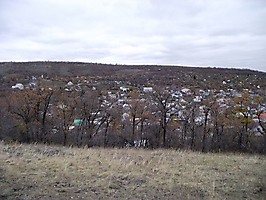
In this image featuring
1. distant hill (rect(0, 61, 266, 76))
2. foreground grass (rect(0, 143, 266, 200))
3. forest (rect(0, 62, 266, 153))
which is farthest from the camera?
distant hill (rect(0, 61, 266, 76))

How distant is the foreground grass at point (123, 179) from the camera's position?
4.43m

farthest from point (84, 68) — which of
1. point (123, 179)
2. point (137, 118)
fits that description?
point (123, 179)

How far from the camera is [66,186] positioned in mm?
4641

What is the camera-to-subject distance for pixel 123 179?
5.23 meters

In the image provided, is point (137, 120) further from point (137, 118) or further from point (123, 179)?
point (123, 179)

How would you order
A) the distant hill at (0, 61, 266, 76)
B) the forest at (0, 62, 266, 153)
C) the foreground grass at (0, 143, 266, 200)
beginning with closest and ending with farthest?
1. the foreground grass at (0, 143, 266, 200)
2. the forest at (0, 62, 266, 153)
3. the distant hill at (0, 61, 266, 76)

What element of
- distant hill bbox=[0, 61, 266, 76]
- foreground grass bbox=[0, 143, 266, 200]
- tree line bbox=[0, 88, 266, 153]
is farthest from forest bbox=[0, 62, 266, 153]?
distant hill bbox=[0, 61, 266, 76]

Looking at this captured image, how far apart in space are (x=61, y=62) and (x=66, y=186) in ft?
128

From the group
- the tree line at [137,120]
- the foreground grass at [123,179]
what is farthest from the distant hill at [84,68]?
the foreground grass at [123,179]

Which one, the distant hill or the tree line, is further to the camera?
the distant hill

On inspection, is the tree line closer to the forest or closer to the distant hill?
the forest

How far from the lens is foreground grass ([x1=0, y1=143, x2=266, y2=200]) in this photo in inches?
175

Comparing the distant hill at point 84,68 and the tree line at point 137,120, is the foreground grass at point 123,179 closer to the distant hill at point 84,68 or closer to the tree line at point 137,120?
the tree line at point 137,120

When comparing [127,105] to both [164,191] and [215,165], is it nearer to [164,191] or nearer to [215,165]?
[215,165]
